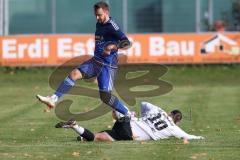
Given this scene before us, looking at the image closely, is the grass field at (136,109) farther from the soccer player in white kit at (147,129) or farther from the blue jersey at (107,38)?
the blue jersey at (107,38)

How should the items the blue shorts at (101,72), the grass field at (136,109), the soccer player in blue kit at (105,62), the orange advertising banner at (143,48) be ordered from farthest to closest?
the orange advertising banner at (143,48) < the blue shorts at (101,72) < the soccer player in blue kit at (105,62) < the grass field at (136,109)

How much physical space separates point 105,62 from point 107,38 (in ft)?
1.44

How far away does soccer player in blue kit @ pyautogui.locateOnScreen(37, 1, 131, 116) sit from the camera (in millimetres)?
16312

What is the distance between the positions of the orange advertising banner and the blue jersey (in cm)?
2039

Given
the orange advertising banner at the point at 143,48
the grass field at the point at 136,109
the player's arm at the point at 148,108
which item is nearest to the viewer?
the grass field at the point at 136,109

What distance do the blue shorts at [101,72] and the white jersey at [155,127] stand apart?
1.22 meters

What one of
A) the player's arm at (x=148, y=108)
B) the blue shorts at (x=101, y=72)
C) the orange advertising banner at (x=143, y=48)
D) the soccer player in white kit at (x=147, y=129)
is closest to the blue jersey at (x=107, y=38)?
the blue shorts at (x=101, y=72)

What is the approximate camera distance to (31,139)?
16.5 meters

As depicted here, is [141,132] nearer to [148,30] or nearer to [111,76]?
[111,76]

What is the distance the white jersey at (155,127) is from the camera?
15227 millimetres

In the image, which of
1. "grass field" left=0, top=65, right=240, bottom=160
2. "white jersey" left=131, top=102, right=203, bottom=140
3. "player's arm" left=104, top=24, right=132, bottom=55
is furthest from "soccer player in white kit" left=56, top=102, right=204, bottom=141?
"player's arm" left=104, top=24, right=132, bottom=55

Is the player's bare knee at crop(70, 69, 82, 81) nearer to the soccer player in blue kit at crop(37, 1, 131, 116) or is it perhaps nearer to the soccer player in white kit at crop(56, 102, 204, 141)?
the soccer player in blue kit at crop(37, 1, 131, 116)

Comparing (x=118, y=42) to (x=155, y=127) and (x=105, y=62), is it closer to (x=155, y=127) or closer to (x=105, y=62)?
(x=105, y=62)

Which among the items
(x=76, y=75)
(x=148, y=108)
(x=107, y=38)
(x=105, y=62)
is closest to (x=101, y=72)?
(x=105, y=62)
